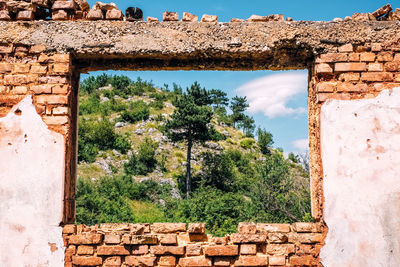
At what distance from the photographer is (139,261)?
3010mm

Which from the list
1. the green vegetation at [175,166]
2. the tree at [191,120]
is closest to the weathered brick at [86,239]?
the green vegetation at [175,166]

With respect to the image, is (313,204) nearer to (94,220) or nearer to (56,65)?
(56,65)

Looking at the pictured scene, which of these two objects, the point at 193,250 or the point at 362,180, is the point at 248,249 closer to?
the point at 193,250

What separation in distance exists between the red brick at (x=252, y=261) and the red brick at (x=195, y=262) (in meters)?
0.24

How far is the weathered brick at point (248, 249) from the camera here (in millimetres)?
3018

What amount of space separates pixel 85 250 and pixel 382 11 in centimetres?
335

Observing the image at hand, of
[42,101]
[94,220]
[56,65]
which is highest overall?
[56,65]

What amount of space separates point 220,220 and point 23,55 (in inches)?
486

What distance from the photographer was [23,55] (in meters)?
3.29

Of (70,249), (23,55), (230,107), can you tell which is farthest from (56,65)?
(230,107)

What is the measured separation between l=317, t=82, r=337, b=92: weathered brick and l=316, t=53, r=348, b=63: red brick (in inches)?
7.7

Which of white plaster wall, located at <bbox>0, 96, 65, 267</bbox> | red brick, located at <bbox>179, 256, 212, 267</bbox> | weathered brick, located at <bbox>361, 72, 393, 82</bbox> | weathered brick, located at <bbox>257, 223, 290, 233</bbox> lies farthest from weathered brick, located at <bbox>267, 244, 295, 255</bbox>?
white plaster wall, located at <bbox>0, 96, 65, 267</bbox>

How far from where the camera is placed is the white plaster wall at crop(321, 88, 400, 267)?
294 centimetres

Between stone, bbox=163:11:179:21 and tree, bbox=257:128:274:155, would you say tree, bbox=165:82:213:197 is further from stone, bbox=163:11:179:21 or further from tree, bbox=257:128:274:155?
stone, bbox=163:11:179:21
